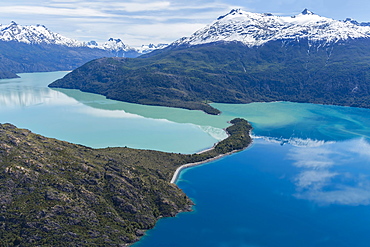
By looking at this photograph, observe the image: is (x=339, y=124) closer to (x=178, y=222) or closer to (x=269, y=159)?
(x=269, y=159)

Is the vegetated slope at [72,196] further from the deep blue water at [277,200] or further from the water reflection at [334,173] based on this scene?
the water reflection at [334,173]

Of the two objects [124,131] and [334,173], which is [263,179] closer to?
[334,173]

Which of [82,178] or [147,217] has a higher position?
[82,178]

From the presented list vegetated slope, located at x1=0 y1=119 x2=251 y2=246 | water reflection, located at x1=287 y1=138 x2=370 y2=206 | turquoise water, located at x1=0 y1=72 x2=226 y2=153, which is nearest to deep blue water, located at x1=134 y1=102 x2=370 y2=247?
water reflection, located at x1=287 y1=138 x2=370 y2=206

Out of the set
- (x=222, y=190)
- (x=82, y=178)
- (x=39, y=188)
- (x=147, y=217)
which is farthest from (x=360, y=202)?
(x=39, y=188)

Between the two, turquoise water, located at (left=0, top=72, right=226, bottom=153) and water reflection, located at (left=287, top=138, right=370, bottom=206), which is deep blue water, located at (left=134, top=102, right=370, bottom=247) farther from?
turquoise water, located at (left=0, top=72, right=226, bottom=153)

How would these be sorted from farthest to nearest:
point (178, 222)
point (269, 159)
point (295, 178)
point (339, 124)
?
point (339, 124)
point (269, 159)
point (295, 178)
point (178, 222)

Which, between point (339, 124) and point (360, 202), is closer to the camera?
A: point (360, 202)
